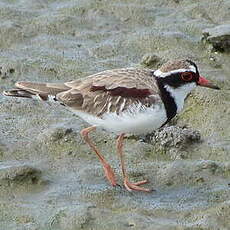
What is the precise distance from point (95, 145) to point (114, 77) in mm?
1079

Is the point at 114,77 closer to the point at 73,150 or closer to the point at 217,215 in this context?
the point at 73,150

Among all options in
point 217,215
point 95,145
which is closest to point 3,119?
point 95,145

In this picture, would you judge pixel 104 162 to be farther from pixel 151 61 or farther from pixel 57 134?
pixel 151 61

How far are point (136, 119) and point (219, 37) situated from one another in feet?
8.84

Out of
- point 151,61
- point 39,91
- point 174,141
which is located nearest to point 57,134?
point 39,91

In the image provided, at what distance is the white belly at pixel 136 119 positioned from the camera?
23.3 ft

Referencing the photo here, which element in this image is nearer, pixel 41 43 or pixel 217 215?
pixel 217 215

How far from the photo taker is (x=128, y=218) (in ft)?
22.4

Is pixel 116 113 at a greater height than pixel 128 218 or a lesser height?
greater

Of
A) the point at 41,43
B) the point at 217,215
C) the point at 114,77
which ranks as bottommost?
the point at 41,43

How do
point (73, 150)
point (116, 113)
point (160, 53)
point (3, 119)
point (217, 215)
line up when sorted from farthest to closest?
point (160, 53) < point (3, 119) < point (73, 150) < point (116, 113) < point (217, 215)

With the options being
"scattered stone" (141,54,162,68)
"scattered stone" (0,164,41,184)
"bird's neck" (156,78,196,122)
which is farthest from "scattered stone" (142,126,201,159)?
"scattered stone" (141,54,162,68)

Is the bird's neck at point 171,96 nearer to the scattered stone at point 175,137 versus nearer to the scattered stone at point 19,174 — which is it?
the scattered stone at point 175,137

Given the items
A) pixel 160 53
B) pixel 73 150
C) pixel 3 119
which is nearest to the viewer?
pixel 73 150
